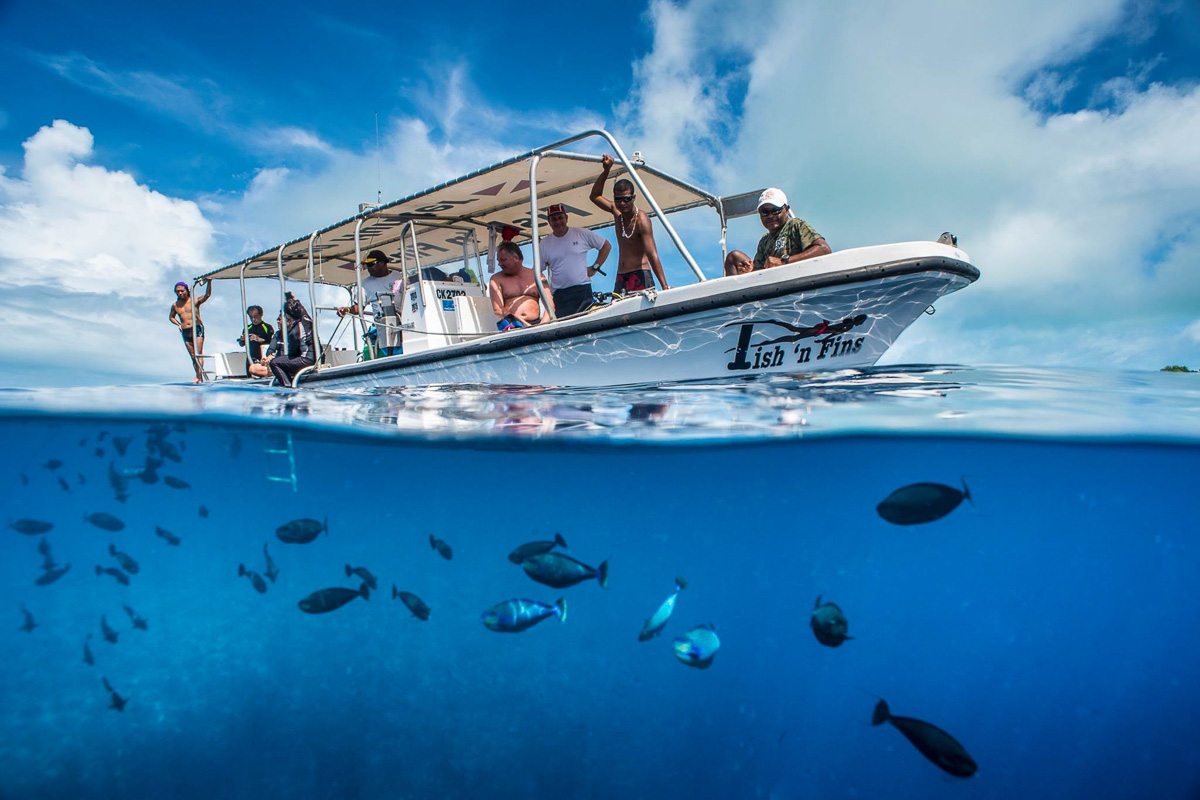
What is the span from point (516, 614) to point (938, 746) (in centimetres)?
242

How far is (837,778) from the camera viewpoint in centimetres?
1143

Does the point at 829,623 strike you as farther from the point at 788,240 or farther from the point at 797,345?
the point at 788,240

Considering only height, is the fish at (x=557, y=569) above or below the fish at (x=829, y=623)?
above

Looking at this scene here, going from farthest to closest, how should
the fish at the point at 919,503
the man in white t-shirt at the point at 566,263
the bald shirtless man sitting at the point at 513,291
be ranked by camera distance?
the bald shirtless man sitting at the point at 513,291, the man in white t-shirt at the point at 566,263, the fish at the point at 919,503

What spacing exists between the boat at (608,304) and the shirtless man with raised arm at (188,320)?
3.90 m

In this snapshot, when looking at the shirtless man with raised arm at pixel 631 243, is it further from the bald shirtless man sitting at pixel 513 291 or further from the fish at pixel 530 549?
the fish at pixel 530 549

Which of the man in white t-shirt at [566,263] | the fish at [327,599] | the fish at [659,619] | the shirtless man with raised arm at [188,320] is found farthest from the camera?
the shirtless man with raised arm at [188,320]

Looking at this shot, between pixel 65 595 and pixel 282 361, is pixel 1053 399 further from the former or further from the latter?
pixel 65 595

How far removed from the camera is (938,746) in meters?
2.99

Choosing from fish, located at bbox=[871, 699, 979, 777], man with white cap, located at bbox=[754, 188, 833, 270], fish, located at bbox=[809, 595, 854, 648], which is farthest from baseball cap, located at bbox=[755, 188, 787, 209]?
fish, located at bbox=[871, 699, 979, 777]

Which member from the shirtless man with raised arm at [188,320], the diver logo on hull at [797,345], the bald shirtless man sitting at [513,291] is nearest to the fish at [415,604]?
the diver logo on hull at [797,345]

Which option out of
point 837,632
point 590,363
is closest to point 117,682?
point 590,363

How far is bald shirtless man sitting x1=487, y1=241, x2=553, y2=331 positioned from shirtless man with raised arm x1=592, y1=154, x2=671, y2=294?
4.01ft

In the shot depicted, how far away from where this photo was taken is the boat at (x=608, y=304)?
17.6ft
